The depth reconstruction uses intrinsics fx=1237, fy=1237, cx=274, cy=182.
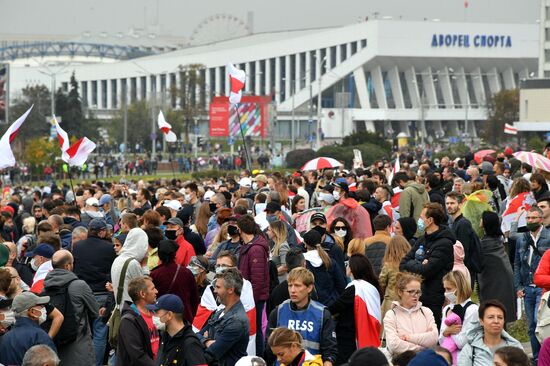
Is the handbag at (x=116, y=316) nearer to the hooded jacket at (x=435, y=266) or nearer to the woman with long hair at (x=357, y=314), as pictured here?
the woman with long hair at (x=357, y=314)

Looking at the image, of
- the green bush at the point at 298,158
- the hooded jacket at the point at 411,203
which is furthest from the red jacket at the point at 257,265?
the green bush at the point at 298,158

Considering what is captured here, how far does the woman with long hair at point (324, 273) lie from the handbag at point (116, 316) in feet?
5.04

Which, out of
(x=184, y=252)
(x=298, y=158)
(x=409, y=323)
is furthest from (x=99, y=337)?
(x=298, y=158)

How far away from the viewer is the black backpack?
368 inches

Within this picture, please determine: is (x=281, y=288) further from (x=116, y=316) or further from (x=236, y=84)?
(x=236, y=84)

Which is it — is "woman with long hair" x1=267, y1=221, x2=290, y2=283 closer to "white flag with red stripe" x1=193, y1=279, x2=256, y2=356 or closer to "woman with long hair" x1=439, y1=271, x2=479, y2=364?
"white flag with red stripe" x1=193, y1=279, x2=256, y2=356

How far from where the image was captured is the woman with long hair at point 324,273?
33.6 feet

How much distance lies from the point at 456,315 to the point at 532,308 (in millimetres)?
2463

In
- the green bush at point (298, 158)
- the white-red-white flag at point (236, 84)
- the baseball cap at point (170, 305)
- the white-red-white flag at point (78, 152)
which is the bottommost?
the green bush at point (298, 158)

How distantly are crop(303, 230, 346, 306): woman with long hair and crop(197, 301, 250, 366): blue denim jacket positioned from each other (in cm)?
158

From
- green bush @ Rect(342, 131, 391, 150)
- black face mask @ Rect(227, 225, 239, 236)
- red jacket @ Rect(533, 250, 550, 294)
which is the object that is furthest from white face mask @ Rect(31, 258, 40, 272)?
green bush @ Rect(342, 131, 391, 150)

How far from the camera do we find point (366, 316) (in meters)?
9.16

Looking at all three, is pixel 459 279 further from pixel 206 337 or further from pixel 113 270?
pixel 113 270

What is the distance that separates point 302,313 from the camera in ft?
27.8
